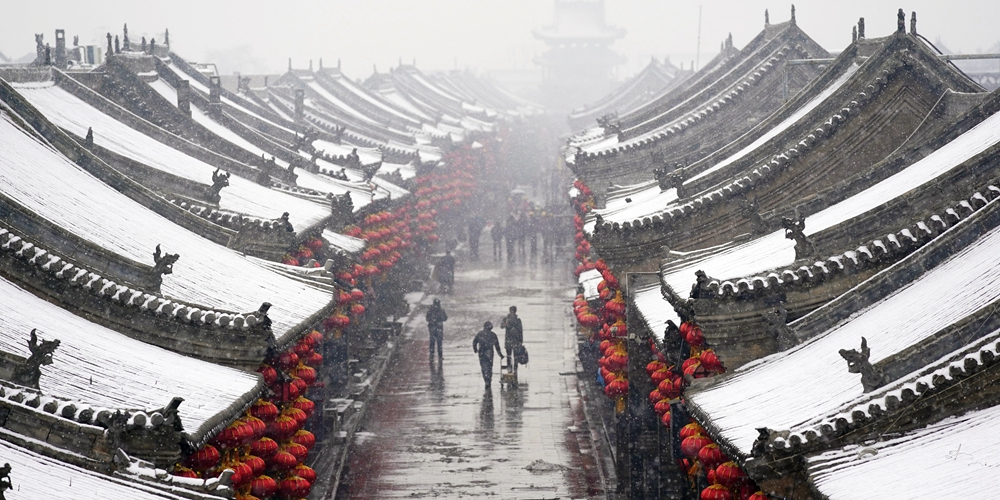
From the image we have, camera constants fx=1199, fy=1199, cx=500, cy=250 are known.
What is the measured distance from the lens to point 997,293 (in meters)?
10.1

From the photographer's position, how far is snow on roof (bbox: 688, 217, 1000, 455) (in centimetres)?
1046

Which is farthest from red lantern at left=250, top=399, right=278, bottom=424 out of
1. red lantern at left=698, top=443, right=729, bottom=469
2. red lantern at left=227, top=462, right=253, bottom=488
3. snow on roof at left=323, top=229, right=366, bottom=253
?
snow on roof at left=323, top=229, right=366, bottom=253

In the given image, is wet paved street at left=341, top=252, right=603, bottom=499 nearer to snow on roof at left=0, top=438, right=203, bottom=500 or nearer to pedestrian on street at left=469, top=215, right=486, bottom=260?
snow on roof at left=0, top=438, right=203, bottom=500

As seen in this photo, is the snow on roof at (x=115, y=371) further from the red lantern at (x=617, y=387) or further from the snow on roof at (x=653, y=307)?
the red lantern at (x=617, y=387)

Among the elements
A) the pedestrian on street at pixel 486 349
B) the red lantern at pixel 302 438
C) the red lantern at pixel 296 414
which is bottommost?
the red lantern at pixel 302 438

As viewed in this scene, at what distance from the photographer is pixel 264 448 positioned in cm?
1417

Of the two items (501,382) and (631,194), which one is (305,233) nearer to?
(501,382)

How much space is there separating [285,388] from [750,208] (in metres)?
7.01

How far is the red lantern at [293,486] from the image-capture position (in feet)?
48.5

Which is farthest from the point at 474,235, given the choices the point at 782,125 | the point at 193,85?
the point at 782,125

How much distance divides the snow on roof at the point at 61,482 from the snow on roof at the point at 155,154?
1217 centimetres

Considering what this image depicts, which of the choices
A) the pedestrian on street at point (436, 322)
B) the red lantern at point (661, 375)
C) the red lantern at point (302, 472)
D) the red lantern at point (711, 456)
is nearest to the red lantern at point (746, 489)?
the red lantern at point (711, 456)

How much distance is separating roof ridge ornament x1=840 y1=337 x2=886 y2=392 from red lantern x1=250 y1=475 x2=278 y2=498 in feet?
22.7

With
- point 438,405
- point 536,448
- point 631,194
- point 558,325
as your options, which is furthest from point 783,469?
point 558,325
